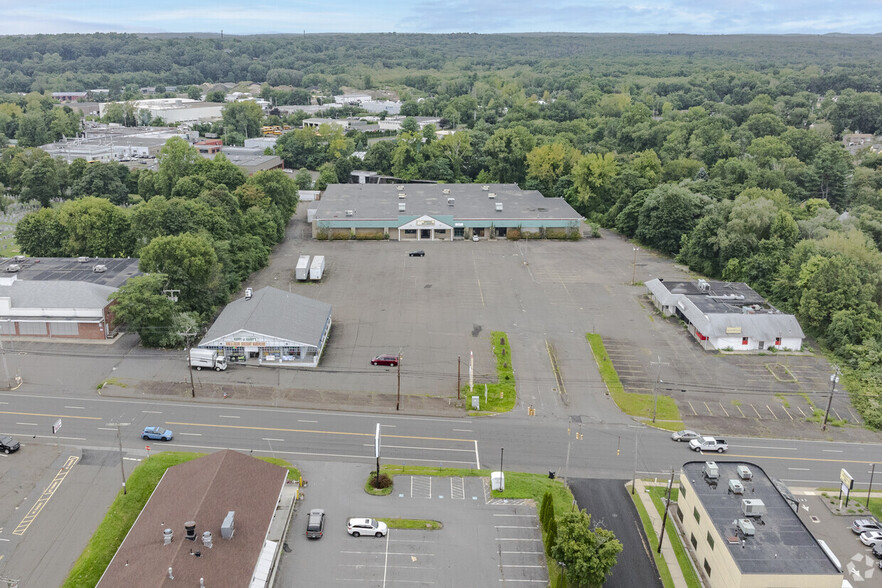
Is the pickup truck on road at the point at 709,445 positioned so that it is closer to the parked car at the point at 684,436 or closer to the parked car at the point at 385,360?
the parked car at the point at 684,436

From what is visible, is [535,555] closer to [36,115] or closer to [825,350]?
[825,350]

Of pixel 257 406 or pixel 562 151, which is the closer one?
pixel 257 406

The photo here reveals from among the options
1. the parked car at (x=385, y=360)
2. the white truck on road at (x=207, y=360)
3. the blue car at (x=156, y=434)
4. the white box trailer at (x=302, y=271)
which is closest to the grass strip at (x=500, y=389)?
the parked car at (x=385, y=360)

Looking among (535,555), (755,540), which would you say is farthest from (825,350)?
(535,555)

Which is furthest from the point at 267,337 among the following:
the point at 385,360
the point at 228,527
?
the point at 228,527

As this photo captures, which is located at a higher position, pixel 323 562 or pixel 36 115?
pixel 36 115

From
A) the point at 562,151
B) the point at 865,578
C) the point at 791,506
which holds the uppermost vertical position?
the point at 562,151
